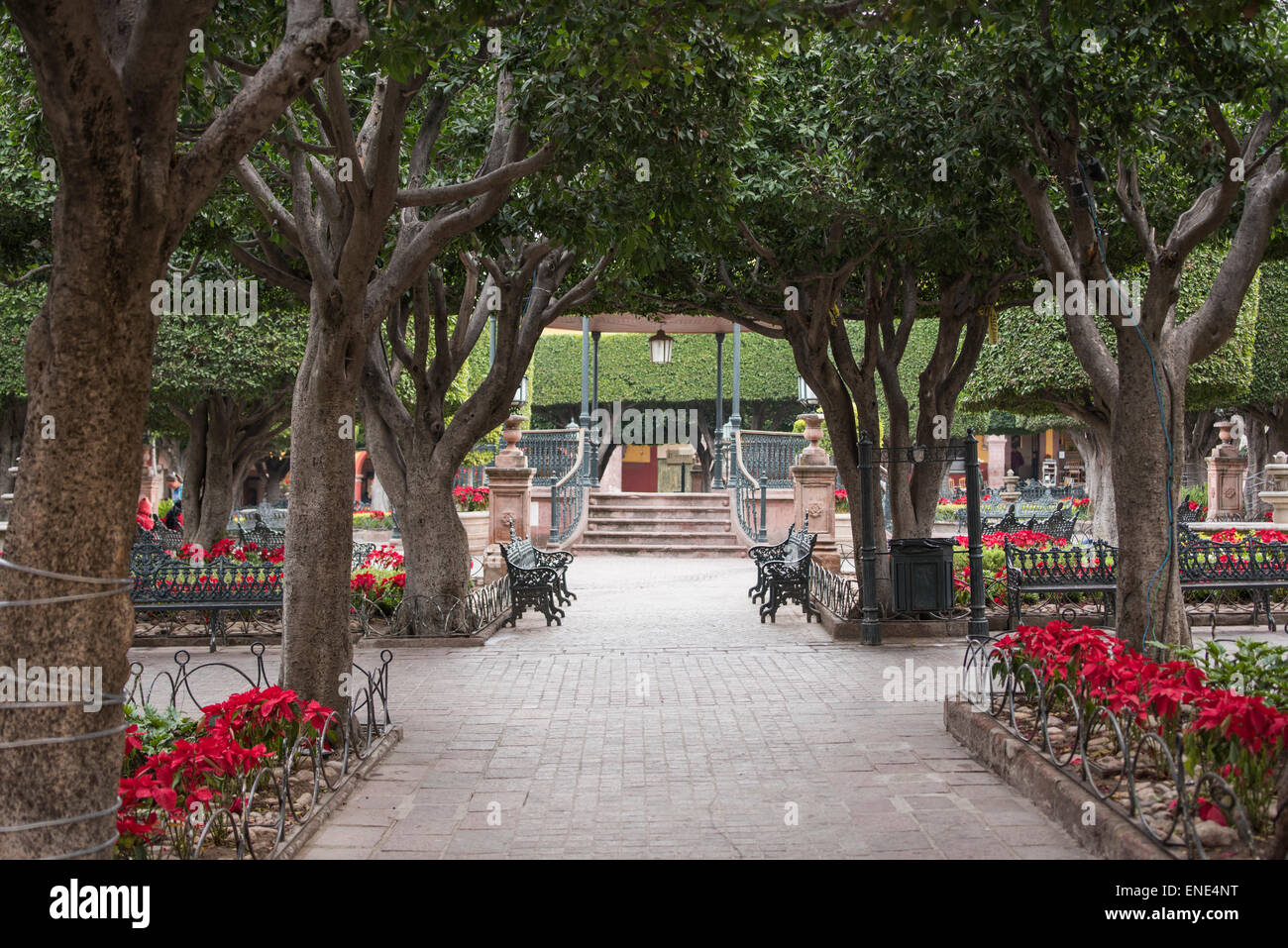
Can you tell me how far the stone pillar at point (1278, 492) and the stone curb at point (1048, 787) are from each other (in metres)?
12.1

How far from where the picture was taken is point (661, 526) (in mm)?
23469

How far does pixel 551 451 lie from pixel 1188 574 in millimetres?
16533

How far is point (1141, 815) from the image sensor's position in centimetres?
409

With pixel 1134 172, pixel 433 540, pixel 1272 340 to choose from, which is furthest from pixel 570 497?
pixel 1134 172

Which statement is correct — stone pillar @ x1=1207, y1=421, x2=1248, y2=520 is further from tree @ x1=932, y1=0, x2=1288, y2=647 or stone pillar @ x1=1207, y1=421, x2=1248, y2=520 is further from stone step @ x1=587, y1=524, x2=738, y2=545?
tree @ x1=932, y1=0, x2=1288, y2=647

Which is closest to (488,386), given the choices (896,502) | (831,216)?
(831,216)

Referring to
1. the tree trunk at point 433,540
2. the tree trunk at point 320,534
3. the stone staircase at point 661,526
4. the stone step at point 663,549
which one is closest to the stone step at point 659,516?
the stone staircase at point 661,526

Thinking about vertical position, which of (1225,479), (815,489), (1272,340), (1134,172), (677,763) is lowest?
(677,763)

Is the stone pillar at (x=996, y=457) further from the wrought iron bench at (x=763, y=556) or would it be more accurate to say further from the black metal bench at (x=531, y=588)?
the black metal bench at (x=531, y=588)

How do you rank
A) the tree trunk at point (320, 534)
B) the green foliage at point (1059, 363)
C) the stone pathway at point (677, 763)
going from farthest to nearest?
the green foliage at point (1059, 363), the tree trunk at point (320, 534), the stone pathway at point (677, 763)

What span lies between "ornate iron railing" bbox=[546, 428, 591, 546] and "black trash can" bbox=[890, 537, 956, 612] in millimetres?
12572

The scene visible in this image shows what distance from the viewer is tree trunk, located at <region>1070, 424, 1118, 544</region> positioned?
804 inches

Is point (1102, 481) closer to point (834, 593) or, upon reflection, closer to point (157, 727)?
point (834, 593)

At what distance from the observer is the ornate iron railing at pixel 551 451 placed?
82.8 feet
